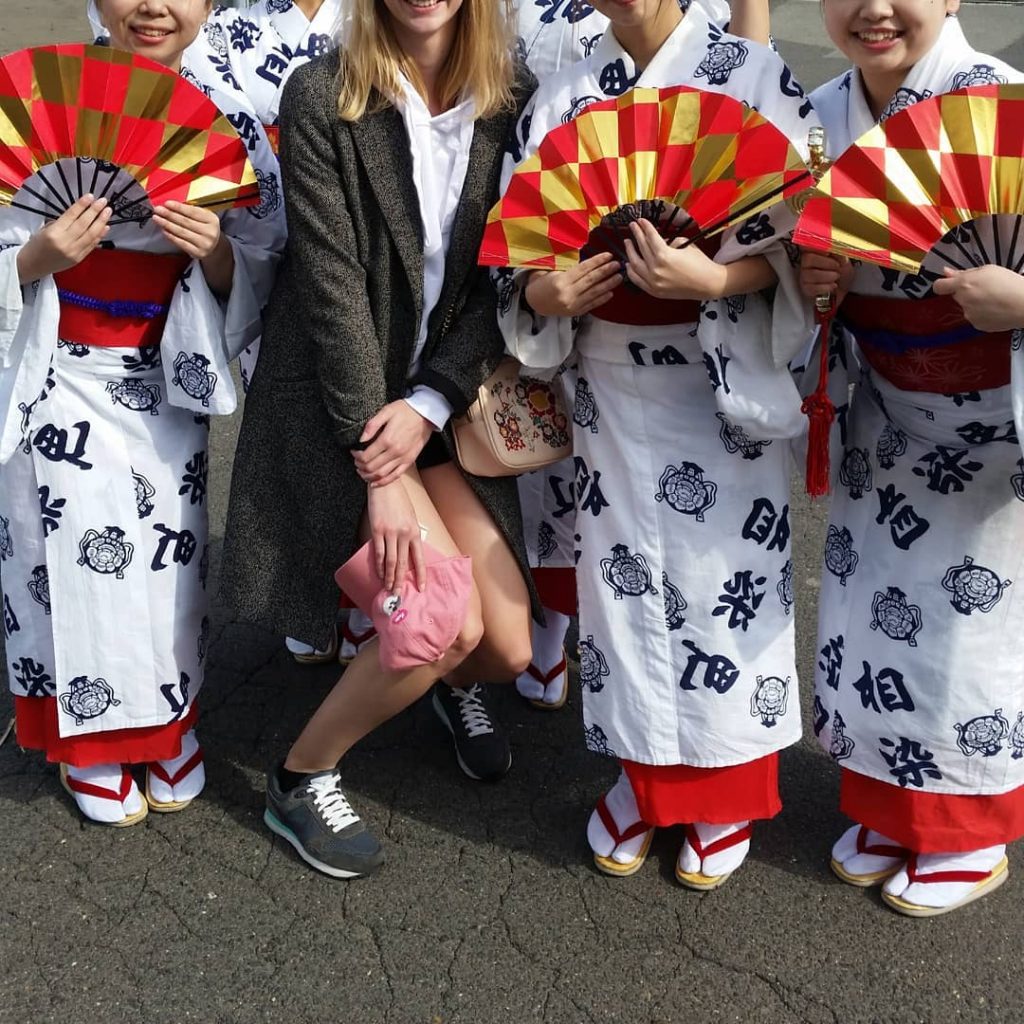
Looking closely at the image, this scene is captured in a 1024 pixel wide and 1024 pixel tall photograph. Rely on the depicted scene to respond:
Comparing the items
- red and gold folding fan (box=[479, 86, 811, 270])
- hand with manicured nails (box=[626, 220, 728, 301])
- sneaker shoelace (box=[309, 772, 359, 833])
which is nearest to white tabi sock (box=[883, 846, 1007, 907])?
sneaker shoelace (box=[309, 772, 359, 833])

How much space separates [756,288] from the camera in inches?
88.0

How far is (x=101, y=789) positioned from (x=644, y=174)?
1752 mm

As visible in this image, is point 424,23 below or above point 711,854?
above

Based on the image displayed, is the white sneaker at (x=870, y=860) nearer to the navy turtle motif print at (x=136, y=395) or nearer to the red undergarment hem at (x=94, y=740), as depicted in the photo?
the red undergarment hem at (x=94, y=740)

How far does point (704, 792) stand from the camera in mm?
2545

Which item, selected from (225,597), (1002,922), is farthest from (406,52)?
(1002,922)

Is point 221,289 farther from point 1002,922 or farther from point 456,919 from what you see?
point 1002,922

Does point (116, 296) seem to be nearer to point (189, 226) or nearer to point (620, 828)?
point (189, 226)

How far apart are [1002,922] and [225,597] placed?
1691 mm

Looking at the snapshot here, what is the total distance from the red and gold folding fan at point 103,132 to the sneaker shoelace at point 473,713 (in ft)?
4.31

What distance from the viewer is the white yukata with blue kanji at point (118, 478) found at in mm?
2459

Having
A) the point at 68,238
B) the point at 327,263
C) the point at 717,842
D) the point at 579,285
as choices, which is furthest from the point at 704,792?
the point at 68,238

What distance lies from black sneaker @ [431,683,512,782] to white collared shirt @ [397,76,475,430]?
2.80ft

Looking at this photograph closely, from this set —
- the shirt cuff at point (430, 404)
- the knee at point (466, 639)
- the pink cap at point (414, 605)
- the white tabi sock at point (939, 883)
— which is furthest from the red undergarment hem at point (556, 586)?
the white tabi sock at point (939, 883)
